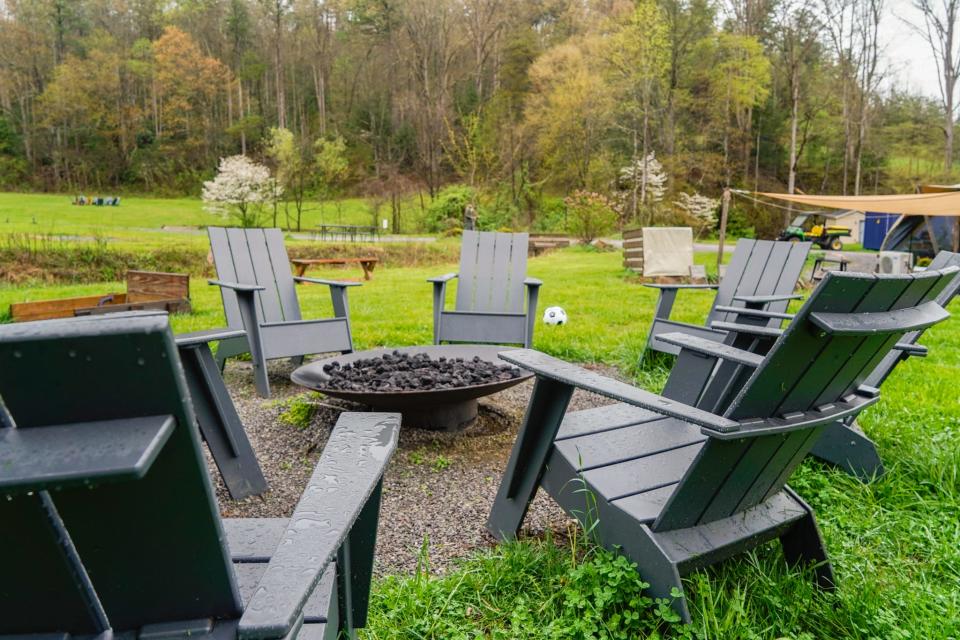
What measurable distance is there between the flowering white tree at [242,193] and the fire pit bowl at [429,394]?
1929 cm

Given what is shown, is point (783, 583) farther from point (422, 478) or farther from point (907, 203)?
point (907, 203)

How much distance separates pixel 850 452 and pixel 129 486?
Answer: 8.99 feet

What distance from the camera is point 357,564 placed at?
3.93 ft

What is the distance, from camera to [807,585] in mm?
1698

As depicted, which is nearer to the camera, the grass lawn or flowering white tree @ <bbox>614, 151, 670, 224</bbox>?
the grass lawn

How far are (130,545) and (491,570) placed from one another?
53.1 inches

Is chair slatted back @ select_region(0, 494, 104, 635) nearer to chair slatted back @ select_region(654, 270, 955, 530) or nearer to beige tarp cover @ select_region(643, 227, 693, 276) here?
chair slatted back @ select_region(654, 270, 955, 530)

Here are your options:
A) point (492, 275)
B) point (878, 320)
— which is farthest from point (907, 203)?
point (878, 320)

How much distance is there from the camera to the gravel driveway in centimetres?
215

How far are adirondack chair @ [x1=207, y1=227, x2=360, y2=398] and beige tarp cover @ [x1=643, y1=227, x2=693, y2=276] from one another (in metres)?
6.72

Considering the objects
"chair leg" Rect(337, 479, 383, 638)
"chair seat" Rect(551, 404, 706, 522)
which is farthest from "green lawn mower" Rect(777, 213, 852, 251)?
"chair leg" Rect(337, 479, 383, 638)

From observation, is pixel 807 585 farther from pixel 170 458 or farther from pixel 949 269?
pixel 170 458

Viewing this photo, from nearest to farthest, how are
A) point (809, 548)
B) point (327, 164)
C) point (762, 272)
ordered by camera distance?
point (809, 548) < point (762, 272) < point (327, 164)

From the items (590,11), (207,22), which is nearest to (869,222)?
(590,11)
